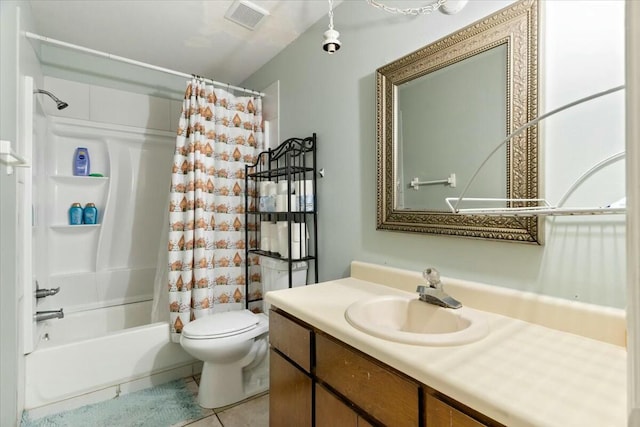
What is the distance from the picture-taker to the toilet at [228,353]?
1.71 metres

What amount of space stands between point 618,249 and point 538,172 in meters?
0.30

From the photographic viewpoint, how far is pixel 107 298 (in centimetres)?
261

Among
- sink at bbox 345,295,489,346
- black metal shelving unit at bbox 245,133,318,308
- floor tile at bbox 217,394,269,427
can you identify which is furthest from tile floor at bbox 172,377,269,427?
sink at bbox 345,295,489,346

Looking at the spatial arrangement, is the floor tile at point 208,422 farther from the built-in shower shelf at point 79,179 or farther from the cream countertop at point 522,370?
the built-in shower shelf at point 79,179

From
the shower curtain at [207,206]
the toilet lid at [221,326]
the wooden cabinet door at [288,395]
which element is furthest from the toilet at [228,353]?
the wooden cabinet door at [288,395]

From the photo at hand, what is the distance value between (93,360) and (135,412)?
0.39m

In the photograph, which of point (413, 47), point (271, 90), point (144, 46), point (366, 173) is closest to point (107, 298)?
point (144, 46)

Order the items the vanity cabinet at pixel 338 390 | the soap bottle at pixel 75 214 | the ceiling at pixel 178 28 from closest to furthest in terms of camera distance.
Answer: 1. the vanity cabinet at pixel 338 390
2. the ceiling at pixel 178 28
3. the soap bottle at pixel 75 214

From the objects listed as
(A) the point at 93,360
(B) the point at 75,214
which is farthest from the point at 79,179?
(A) the point at 93,360

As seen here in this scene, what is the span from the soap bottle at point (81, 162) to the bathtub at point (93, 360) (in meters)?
1.15

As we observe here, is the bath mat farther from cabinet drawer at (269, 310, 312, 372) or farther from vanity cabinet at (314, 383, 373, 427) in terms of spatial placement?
vanity cabinet at (314, 383, 373, 427)

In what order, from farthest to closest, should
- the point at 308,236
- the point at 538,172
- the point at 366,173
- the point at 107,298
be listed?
the point at 107,298 → the point at 308,236 → the point at 366,173 → the point at 538,172

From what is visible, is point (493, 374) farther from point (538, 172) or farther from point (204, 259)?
point (204, 259)

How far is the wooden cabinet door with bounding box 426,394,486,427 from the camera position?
650 mm
